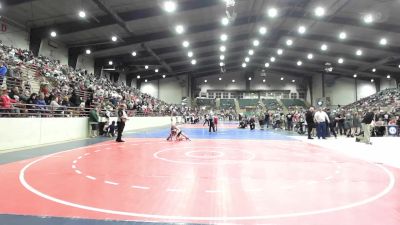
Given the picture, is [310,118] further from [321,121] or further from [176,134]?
[176,134]

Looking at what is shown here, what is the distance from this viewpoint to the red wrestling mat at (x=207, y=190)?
159 inches

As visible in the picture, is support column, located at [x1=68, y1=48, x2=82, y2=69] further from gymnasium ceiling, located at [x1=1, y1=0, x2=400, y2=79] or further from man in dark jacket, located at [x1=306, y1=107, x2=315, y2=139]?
man in dark jacket, located at [x1=306, y1=107, x2=315, y2=139]

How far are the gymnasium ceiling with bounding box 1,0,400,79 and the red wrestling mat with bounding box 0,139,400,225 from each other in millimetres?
15030

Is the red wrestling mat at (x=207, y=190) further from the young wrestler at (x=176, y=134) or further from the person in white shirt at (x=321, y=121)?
the person in white shirt at (x=321, y=121)

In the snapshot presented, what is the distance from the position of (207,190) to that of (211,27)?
24618 mm

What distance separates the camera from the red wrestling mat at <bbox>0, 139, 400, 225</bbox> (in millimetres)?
4043

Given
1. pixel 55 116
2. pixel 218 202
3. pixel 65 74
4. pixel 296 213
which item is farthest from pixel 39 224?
pixel 65 74

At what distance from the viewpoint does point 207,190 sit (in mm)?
5305

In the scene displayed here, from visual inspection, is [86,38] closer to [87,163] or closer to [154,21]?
[154,21]

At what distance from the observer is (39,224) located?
3.66 meters

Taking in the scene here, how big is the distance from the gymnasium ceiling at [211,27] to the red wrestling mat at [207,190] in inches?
592

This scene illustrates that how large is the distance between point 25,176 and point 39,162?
1.91 metres

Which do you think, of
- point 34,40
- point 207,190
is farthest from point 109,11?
point 207,190

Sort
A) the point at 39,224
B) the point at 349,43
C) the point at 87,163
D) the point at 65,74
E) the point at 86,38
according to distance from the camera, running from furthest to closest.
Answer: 1. the point at 349,43
2. the point at 86,38
3. the point at 65,74
4. the point at 87,163
5. the point at 39,224
